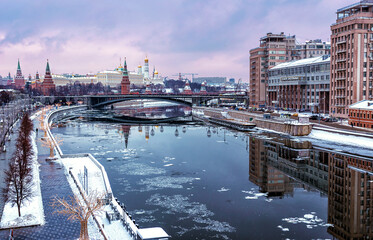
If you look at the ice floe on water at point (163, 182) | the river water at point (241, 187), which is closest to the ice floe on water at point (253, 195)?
the river water at point (241, 187)

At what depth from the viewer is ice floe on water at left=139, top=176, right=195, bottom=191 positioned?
95.6 ft

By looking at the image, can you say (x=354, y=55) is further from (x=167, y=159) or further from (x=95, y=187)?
(x=95, y=187)

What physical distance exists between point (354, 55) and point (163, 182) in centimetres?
4226

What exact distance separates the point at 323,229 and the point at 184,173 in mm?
14465

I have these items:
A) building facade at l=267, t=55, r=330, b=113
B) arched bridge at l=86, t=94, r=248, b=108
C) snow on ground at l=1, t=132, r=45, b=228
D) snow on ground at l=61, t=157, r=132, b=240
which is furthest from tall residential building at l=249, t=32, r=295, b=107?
snow on ground at l=1, t=132, r=45, b=228

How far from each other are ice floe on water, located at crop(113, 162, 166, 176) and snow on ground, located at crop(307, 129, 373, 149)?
75.3 feet

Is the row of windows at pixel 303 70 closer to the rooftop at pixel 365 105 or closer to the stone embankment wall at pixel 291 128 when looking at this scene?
the stone embankment wall at pixel 291 128

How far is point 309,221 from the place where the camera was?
22.1 meters

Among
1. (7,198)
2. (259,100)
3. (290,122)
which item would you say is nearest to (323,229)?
(7,198)

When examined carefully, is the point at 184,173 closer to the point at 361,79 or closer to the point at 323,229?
the point at 323,229

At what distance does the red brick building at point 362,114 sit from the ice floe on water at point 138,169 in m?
30.5

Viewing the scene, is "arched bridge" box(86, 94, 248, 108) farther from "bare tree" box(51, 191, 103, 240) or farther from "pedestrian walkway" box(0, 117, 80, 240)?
"bare tree" box(51, 191, 103, 240)

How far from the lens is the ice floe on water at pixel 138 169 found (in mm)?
33344

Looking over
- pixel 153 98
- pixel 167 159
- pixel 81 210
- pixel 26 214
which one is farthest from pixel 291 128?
pixel 153 98
